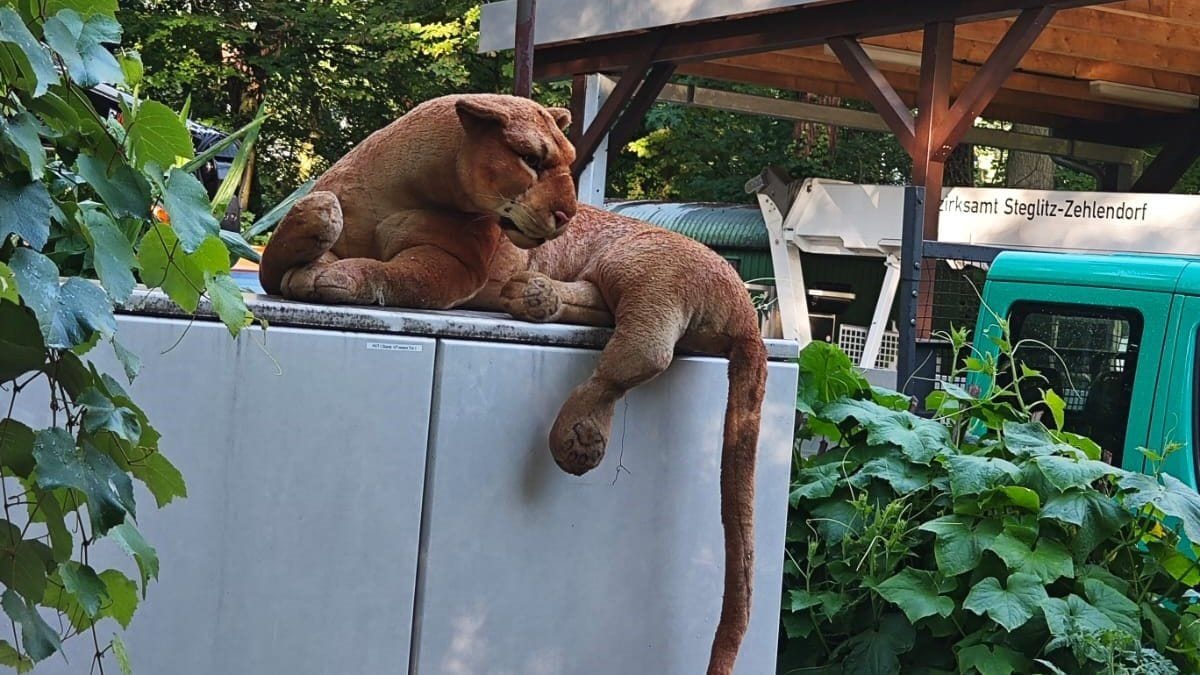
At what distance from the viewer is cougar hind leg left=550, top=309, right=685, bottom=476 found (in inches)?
106

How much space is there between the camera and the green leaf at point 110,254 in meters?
1.39

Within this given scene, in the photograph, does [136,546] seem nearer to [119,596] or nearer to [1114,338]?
[119,596]

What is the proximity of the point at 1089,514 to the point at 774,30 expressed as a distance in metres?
6.23

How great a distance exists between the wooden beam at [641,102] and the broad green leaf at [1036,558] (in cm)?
762

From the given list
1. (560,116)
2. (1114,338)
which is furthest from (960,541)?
(1114,338)

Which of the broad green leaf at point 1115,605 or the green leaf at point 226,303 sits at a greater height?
the green leaf at point 226,303

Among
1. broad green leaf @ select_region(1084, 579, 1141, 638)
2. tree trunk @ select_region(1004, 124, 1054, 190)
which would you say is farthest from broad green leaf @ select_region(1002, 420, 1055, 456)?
tree trunk @ select_region(1004, 124, 1054, 190)

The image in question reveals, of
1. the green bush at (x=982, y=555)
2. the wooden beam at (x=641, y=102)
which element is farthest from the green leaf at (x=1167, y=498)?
the wooden beam at (x=641, y=102)

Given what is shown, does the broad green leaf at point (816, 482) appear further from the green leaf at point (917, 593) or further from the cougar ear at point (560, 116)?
A: the cougar ear at point (560, 116)

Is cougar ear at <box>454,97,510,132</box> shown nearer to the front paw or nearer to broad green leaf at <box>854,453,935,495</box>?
the front paw

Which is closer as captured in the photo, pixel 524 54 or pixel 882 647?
pixel 882 647

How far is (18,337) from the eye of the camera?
1.38m

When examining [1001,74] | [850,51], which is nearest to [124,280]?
[1001,74]

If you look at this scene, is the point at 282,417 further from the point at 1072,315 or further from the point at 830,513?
the point at 1072,315
